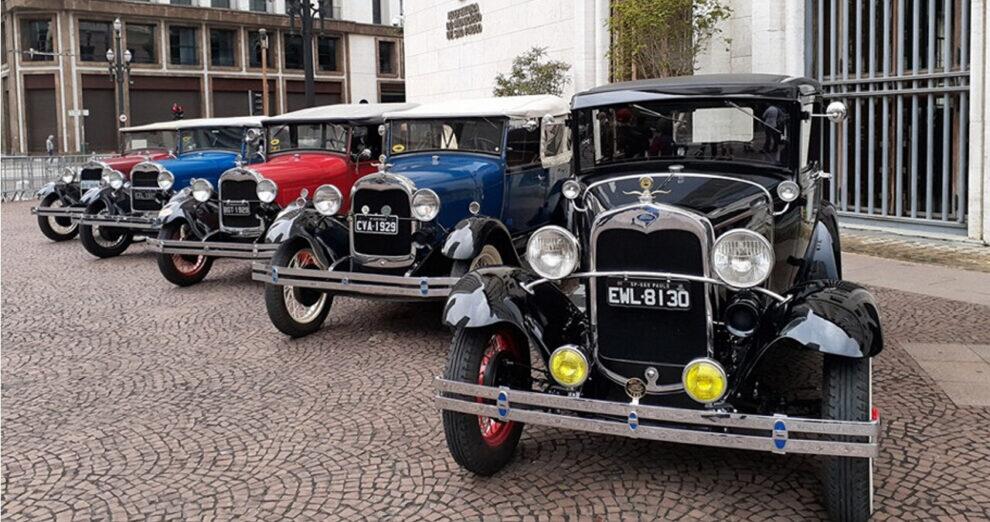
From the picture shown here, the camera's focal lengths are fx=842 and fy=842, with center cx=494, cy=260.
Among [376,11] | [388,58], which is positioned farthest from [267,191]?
[376,11]

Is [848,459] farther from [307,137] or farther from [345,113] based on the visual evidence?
[307,137]

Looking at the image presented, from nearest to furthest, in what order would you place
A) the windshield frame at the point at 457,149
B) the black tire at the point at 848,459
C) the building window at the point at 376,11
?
the black tire at the point at 848,459 < the windshield frame at the point at 457,149 < the building window at the point at 376,11

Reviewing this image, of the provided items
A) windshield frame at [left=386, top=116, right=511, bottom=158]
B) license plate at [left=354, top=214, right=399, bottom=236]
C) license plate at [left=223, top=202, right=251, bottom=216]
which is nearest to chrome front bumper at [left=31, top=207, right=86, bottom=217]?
license plate at [left=223, top=202, right=251, bottom=216]

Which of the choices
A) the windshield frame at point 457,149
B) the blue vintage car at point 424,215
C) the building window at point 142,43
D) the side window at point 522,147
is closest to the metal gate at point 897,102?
the blue vintage car at point 424,215

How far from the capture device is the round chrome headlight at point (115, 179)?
11992 millimetres

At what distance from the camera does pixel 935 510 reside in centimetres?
362

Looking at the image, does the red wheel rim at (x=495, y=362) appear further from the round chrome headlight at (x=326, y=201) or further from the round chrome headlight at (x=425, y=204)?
the round chrome headlight at (x=326, y=201)

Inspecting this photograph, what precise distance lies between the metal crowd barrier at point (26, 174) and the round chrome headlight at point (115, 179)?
1414 centimetres

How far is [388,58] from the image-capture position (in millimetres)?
53531

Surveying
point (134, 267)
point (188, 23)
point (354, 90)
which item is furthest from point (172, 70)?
point (134, 267)

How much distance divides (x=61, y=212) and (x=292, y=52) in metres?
37.2

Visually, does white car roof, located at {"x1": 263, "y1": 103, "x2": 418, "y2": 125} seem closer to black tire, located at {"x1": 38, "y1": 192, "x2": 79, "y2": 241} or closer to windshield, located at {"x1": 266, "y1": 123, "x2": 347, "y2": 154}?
windshield, located at {"x1": 266, "y1": 123, "x2": 347, "y2": 154}

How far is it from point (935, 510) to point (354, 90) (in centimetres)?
5003

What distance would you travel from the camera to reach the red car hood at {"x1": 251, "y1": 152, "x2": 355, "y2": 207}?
29.9 ft
